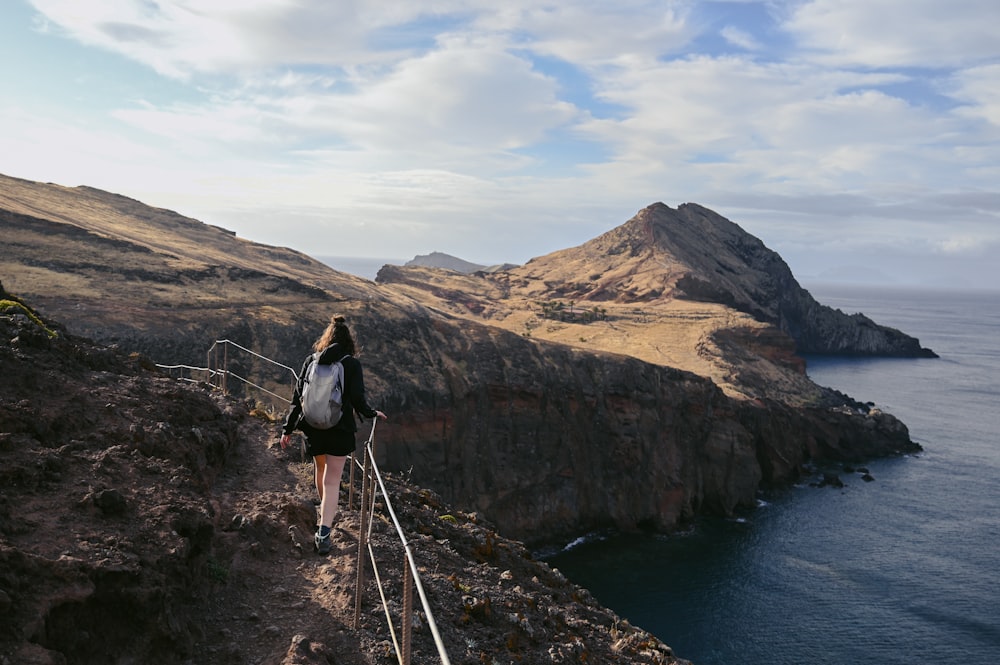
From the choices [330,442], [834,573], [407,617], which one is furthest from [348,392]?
[834,573]

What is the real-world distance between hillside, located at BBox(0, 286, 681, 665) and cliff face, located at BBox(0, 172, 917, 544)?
113ft

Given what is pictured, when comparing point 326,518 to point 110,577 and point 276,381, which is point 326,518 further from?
point 276,381

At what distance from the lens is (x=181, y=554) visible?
28.6ft

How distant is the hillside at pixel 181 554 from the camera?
7.53m

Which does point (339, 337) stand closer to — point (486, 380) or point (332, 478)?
→ point (332, 478)

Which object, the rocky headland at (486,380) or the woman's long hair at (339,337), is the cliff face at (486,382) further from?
the woman's long hair at (339,337)

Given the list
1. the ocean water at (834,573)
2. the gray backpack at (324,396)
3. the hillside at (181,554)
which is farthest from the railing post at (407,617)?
the ocean water at (834,573)

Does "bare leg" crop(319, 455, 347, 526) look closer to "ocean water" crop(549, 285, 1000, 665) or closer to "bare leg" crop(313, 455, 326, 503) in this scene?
"bare leg" crop(313, 455, 326, 503)

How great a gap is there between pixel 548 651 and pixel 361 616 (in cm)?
361

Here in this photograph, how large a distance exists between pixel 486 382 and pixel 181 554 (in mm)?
50121

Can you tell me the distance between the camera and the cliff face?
50.5 meters

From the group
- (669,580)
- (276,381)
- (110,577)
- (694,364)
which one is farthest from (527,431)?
(110,577)

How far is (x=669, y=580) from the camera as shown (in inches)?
2055

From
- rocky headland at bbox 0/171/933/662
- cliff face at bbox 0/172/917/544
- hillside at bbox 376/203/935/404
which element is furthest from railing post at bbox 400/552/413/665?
hillside at bbox 376/203/935/404
